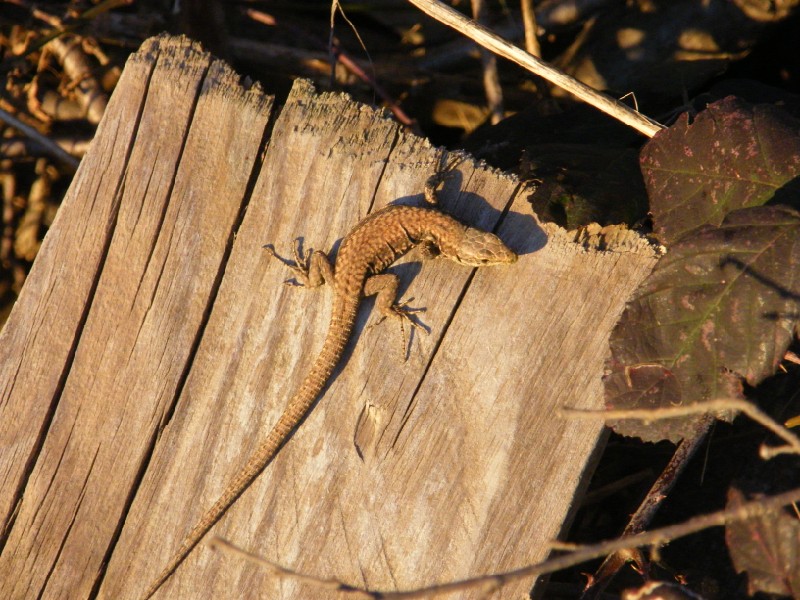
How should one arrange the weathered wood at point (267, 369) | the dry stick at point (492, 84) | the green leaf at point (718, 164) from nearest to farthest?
the green leaf at point (718, 164) < the weathered wood at point (267, 369) < the dry stick at point (492, 84)

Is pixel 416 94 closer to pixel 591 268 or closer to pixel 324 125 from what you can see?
pixel 324 125

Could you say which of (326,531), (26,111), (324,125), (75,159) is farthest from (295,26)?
(326,531)

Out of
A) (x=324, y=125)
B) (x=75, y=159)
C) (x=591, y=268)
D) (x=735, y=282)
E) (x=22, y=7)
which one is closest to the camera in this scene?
(x=735, y=282)

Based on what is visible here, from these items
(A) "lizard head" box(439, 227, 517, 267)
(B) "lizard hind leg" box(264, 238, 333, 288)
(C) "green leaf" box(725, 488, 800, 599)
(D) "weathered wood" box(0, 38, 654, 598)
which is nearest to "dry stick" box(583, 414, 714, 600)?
(D) "weathered wood" box(0, 38, 654, 598)

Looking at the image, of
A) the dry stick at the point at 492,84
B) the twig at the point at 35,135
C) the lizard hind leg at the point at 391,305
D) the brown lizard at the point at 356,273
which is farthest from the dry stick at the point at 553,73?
the twig at the point at 35,135

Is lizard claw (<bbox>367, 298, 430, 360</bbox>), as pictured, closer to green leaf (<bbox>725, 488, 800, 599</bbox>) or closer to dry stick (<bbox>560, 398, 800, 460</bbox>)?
dry stick (<bbox>560, 398, 800, 460</bbox>)

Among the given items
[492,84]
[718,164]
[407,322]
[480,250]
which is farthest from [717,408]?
[492,84]

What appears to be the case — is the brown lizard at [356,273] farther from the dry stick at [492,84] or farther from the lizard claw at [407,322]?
the dry stick at [492,84]
